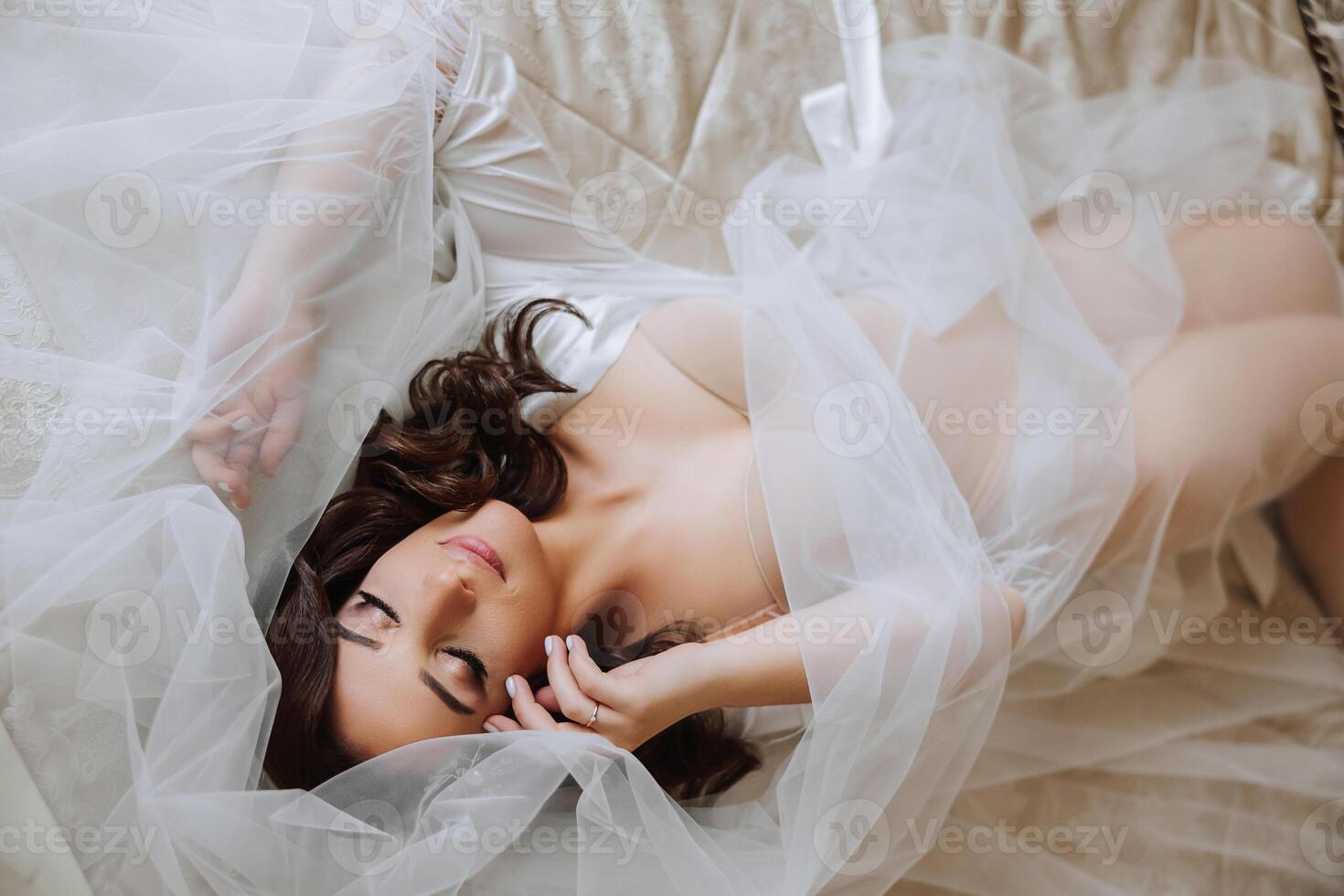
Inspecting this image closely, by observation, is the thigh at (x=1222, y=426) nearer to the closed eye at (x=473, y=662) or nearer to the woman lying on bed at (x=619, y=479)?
the woman lying on bed at (x=619, y=479)

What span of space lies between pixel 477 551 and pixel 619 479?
285mm

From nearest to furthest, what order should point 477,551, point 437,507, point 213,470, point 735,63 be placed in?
point 213,470 → point 477,551 → point 437,507 → point 735,63

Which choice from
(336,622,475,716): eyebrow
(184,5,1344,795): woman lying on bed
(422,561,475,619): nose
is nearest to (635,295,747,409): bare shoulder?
(184,5,1344,795): woman lying on bed

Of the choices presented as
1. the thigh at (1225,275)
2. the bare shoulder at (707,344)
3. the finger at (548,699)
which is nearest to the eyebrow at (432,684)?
the finger at (548,699)

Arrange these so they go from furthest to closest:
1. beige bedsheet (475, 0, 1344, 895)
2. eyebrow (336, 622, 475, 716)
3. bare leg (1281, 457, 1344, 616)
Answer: beige bedsheet (475, 0, 1344, 895) < bare leg (1281, 457, 1344, 616) < eyebrow (336, 622, 475, 716)

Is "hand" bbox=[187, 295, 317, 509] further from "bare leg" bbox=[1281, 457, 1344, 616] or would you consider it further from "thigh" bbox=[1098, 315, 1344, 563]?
"bare leg" bbox=[1281, 457, 1344, 616]

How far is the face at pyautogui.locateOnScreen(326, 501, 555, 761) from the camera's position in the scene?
1.20 m

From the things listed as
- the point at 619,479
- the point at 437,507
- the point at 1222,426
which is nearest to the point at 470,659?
the point at 437,507

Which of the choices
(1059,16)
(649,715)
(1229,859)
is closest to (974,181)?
(1059,16)

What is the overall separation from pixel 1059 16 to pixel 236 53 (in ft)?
4.70

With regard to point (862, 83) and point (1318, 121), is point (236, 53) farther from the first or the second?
point (1318, 121)

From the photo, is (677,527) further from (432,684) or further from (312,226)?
(312,226)

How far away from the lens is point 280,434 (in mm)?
1224

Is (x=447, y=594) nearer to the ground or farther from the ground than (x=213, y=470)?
nearer to the ground
